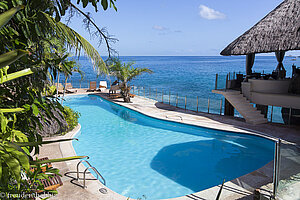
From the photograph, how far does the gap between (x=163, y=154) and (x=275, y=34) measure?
6845 mm

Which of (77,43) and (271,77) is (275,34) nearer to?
(271,77)

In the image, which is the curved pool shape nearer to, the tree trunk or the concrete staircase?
the concrete staircase

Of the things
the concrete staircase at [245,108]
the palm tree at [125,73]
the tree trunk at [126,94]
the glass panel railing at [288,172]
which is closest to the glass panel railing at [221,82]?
the concrete staircase at [245,108]

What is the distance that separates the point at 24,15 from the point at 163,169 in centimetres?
592

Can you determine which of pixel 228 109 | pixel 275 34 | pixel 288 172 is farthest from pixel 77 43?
pixel 228 109

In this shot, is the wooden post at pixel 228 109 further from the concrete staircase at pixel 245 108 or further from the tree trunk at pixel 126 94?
the tree trunk at pixel 126 94

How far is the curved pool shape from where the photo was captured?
6.31 meters

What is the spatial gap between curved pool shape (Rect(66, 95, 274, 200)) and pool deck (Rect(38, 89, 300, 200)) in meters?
0.56

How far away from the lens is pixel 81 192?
16.1 ft

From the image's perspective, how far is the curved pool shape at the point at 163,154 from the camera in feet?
20.7

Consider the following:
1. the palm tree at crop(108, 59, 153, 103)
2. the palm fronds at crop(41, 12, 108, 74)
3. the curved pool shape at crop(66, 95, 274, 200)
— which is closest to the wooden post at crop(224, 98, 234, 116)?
the curved pool shape at crop(66, 95, 274, 200)

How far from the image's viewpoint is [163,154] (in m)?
8.10

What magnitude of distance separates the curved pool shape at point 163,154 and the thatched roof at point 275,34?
12.5 ft

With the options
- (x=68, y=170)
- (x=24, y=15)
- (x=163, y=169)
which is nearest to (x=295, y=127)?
(x=163, y=169)
